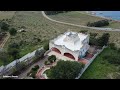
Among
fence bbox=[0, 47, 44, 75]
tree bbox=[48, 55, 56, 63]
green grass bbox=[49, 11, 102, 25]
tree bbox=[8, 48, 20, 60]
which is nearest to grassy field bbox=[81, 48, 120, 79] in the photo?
tree bbox=[48, 55, 56, 63]

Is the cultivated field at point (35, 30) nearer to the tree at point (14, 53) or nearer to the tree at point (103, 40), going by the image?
the tree at point (14, 53)

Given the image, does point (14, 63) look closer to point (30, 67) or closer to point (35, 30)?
point (30, 67)

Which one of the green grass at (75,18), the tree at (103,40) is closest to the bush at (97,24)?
the green grass at (75,18)

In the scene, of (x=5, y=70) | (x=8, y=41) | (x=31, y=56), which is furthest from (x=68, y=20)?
(x=5, y=70)

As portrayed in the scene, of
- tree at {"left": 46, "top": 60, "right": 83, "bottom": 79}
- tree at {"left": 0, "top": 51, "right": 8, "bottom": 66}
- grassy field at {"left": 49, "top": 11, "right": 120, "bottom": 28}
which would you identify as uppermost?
tree at {"left": 46, "top": 60, "right": 83, "bottom": 79}

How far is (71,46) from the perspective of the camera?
11.7 meters

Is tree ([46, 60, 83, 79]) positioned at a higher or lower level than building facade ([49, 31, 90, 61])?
higher

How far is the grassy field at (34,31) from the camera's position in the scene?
13.2 metres

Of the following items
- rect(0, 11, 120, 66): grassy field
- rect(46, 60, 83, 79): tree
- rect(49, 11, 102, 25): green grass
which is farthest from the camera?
rect(49, 11, 102, 25): green grass

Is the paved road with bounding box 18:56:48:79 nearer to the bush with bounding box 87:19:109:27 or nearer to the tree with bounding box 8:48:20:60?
the tree with bounding box 8:48:20:60

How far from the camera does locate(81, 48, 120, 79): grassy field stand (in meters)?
9.98

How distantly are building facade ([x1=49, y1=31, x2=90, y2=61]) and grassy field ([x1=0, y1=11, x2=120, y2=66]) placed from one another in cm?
138
